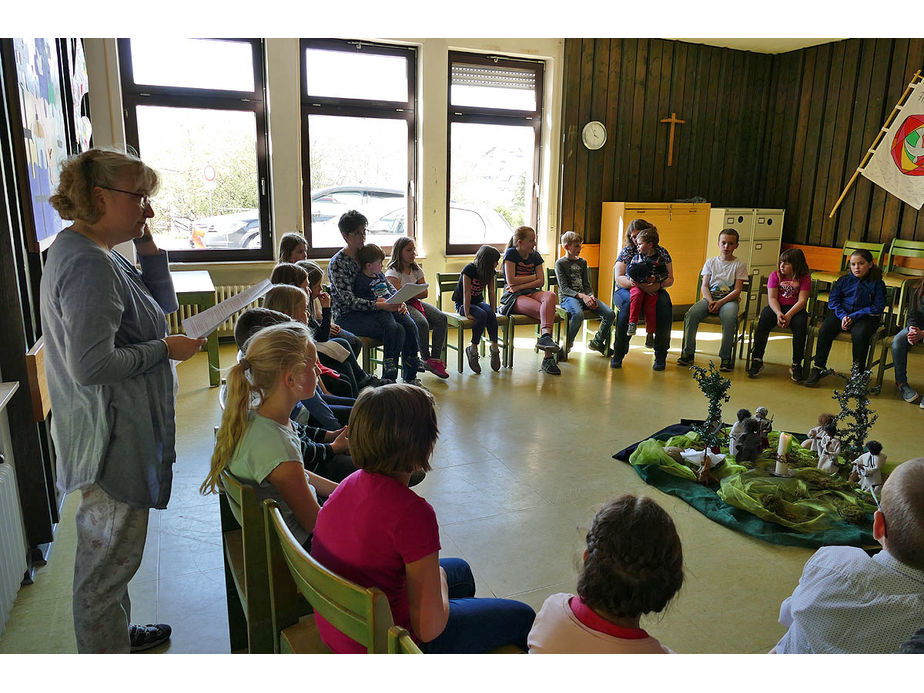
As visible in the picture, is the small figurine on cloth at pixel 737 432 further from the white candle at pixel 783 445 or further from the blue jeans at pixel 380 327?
the blue jeans at pixel 380 327

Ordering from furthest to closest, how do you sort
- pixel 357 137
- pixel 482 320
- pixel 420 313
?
pixel 357 137 < pixel 482 320 < pixel 420 313

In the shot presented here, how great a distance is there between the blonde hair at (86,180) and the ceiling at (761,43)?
7.26 m

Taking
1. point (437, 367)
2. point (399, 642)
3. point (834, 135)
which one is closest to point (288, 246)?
point (437, 367)

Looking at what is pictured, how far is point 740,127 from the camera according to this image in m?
8.11

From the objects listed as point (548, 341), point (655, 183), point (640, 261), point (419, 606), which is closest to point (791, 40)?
point (655, 183)

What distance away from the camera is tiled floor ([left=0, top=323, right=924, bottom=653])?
88.1 inches

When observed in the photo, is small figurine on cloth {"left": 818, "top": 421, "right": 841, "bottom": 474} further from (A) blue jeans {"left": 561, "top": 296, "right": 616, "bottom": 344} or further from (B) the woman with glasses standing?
(B) the woman with glasses standing

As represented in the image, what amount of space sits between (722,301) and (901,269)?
2.45m

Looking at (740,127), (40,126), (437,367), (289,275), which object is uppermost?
(740,127)

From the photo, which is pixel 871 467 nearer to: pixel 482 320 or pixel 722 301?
pixel 722 301

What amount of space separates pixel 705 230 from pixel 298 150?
4411 mm

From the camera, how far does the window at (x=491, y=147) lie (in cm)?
679

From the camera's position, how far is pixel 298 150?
607 cm
